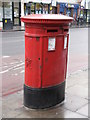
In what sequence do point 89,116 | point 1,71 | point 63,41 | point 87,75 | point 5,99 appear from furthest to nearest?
point 1,71
point 87,75
point 5,99
point 63,41
point 89,116

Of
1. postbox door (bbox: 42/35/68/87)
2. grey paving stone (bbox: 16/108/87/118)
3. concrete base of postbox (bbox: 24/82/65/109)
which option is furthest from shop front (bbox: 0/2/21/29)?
grey paving stone (bbox: 16/108/87/118)

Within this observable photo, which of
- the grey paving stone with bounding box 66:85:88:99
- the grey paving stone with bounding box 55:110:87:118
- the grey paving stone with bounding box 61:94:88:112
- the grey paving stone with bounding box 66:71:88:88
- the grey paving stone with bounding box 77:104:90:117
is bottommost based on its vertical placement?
the grey paving stone with bounding box 55:110:87:118

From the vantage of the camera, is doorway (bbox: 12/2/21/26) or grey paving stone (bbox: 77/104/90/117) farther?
doorway (bbox: 12/2/21/26)

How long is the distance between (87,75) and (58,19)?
11.0 feet

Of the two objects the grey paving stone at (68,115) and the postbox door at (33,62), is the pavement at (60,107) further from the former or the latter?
the postbox door at (33,62)

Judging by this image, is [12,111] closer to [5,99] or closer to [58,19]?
[5,99]

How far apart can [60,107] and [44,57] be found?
1.08m

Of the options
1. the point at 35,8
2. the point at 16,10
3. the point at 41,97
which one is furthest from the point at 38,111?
the point at 35,8

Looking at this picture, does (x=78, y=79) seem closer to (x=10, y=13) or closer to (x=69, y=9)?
(x=10, y=13)

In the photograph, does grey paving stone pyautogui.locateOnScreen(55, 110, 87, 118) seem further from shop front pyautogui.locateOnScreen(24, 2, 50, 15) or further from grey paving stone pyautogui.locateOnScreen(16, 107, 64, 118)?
shop front pyautogui.locateOnScreen(24, 2, 50, 15)

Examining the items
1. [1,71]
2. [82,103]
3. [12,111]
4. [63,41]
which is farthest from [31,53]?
[1,71]

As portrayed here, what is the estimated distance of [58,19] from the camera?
Result: 4.64 metres

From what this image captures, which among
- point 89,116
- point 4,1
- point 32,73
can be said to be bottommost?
point 89,116

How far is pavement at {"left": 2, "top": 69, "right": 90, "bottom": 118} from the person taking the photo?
4672mm
